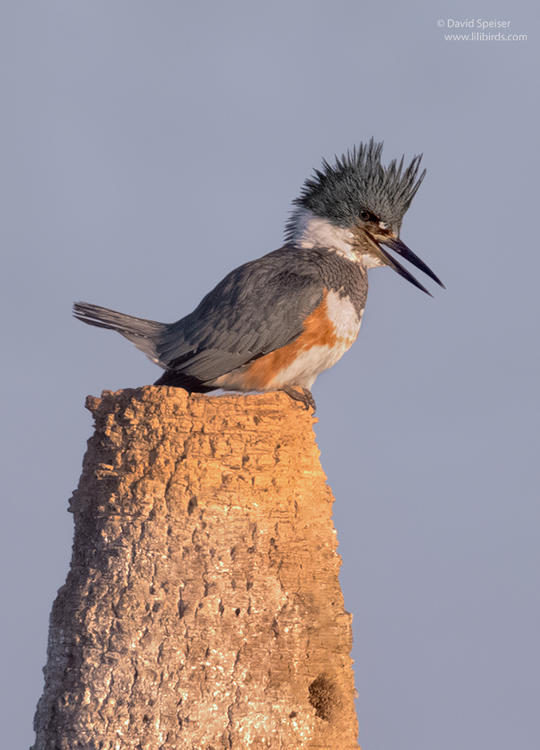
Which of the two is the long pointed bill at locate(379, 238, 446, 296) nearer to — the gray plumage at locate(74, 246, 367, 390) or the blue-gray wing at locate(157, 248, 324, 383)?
the gray plumage at locate(74, 246, 367, 390)

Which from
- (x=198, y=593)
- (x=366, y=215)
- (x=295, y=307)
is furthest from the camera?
(x=366, y=215)

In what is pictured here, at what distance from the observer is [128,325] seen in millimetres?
10023

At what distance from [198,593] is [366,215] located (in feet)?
14.1

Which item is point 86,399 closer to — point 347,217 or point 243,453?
point 243,453

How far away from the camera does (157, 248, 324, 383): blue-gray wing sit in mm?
9562

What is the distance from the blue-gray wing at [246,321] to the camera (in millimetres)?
9562

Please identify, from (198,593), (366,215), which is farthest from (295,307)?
(198,593)

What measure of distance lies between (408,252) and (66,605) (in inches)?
185

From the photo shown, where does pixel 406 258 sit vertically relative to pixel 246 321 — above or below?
above

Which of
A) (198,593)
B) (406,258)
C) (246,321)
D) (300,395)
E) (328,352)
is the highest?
(406,258)

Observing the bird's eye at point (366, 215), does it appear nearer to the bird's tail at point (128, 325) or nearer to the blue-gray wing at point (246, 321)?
the blue-gray wing at point (246, 321)

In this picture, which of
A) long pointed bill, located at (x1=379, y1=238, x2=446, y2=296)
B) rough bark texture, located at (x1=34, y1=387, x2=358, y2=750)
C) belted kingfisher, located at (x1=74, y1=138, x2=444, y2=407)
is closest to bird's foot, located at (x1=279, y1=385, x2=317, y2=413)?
belted kingfisher, located at (x1=74, y1=138, x2=444, y2=407)

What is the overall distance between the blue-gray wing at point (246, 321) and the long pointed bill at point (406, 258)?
3.85ft

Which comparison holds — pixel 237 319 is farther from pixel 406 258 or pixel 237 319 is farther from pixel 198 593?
pixel 198 593
